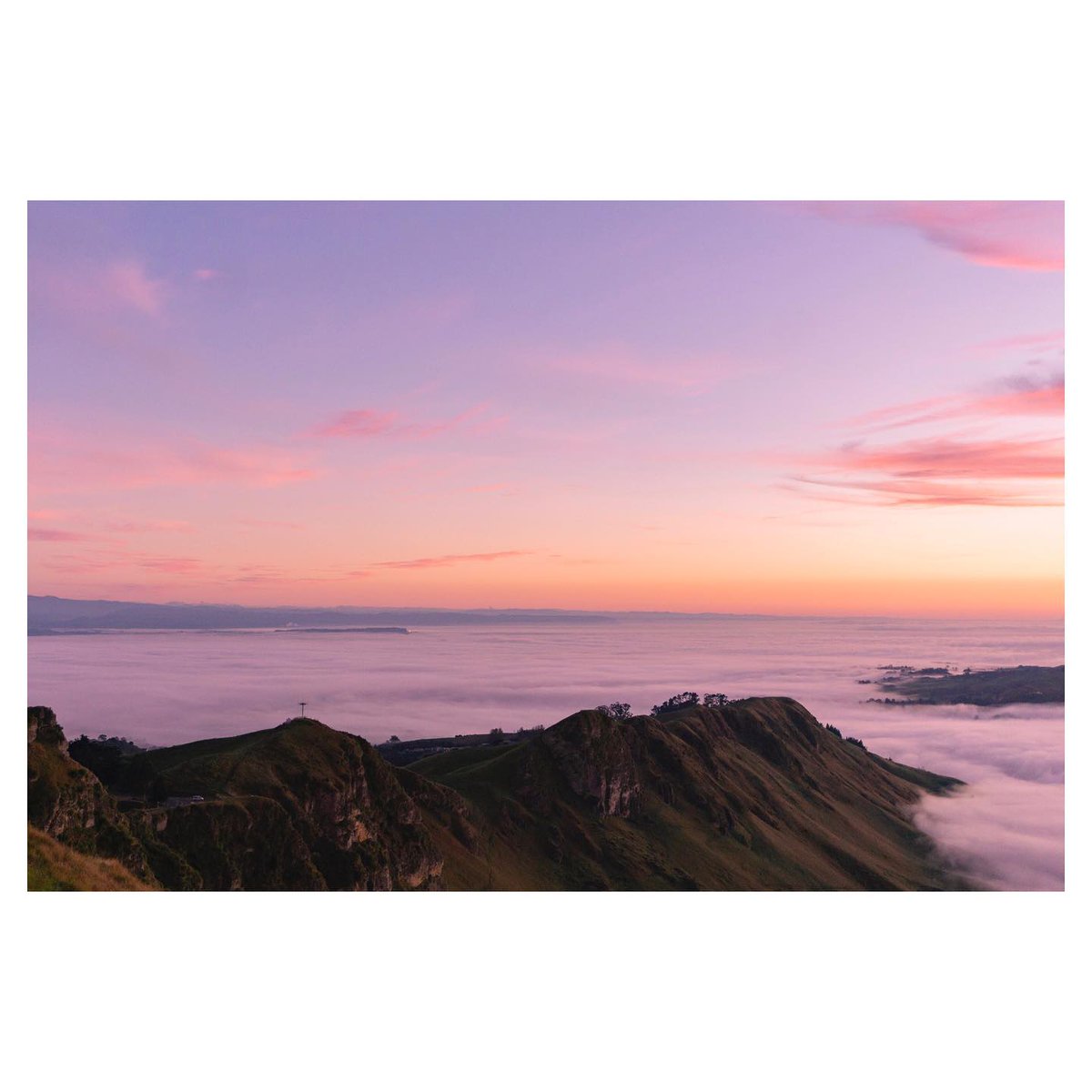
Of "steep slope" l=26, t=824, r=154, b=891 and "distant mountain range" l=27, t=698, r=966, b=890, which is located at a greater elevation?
"steep slope" l=26, t=824, r=154, b=891

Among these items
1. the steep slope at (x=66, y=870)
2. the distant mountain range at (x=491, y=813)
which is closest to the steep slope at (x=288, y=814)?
the distant mountain range at (x=491, y=813)

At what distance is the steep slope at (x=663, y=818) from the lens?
289 ft

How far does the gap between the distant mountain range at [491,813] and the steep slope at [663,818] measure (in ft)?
0.95

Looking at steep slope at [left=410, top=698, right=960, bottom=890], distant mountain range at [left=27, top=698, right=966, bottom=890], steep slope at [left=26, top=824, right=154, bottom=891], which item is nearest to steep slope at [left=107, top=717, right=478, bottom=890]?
distant mountain range at [left=27, top=698, right=966, bottom=890]

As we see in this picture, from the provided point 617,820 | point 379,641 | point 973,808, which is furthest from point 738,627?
point 973,808

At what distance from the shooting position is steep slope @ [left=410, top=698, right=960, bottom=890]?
289 feet

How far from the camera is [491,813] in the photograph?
8762 centimetres

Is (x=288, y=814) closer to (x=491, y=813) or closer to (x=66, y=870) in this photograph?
(x=66, y=870)

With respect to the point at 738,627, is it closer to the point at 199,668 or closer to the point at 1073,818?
the point at 199,668

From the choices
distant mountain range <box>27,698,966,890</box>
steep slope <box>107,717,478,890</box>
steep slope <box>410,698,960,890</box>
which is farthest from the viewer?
steep slope <box>410,698,960,890</box>

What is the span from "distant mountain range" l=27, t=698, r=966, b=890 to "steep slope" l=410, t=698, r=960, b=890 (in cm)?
29

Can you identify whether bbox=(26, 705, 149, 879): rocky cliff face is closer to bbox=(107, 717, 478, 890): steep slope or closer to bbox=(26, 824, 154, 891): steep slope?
bbox=(26, 824, 154, 891): steep slope

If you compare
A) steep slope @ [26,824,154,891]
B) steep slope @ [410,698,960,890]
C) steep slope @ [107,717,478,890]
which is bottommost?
steep slope @ [410,698,960,890]

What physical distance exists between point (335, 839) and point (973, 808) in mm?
185328
